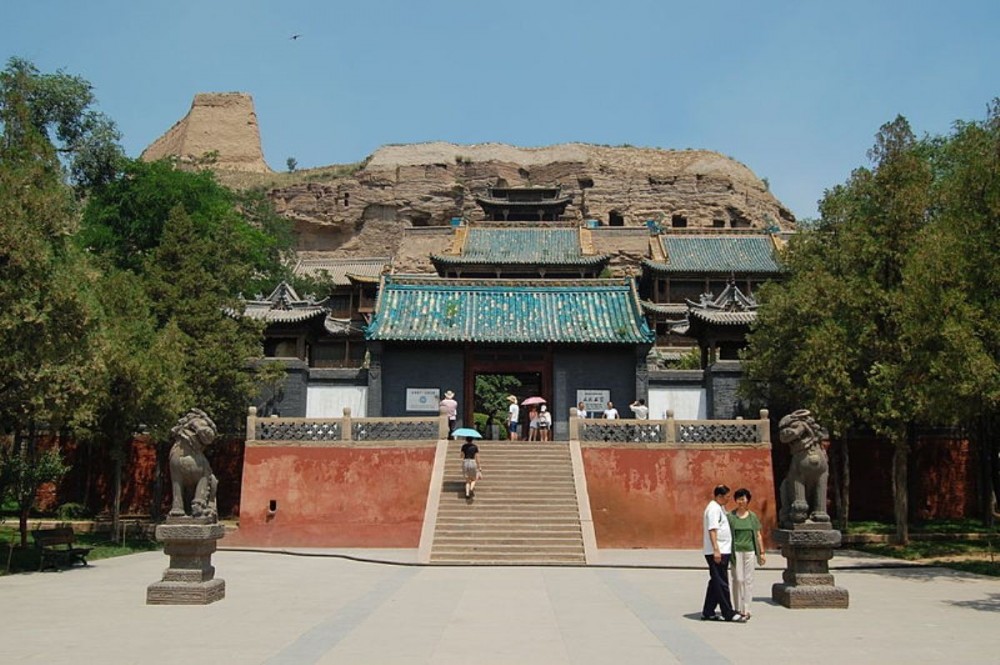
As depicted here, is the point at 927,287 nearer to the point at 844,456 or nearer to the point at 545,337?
the point at 844,456

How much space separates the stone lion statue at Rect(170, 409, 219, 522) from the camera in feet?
39.2

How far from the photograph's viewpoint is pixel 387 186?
74875 mm

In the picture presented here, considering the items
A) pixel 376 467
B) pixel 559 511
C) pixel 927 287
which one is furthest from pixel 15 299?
pixel 927 287

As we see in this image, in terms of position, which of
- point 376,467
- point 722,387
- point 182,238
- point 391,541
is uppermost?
point 182,238

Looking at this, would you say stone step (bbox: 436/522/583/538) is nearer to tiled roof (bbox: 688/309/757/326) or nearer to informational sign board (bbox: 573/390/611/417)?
informational sign board (bbox: 573/390/611/417)

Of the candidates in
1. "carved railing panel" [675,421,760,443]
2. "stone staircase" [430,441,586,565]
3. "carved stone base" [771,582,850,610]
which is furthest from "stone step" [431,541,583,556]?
"carved stone base" [771,582,850,610]

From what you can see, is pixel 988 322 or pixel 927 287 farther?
pixel 927 287

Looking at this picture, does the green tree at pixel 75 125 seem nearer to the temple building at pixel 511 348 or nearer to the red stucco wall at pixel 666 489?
the temple building at pixel 511 348

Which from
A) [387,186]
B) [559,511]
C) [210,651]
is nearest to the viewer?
[210,651]

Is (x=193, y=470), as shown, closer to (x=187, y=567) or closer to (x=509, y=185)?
(x=187, y=567)

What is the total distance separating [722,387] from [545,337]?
5240 mm

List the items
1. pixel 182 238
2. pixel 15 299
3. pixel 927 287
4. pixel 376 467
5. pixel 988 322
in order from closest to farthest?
pixel 15 299, pixel 988 322, pixel 927 287, pixel 376 467, pixel 182 238

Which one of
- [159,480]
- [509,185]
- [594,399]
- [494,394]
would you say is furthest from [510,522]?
[509,185]

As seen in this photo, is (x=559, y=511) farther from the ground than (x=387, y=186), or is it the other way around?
(x=387, y=186)
